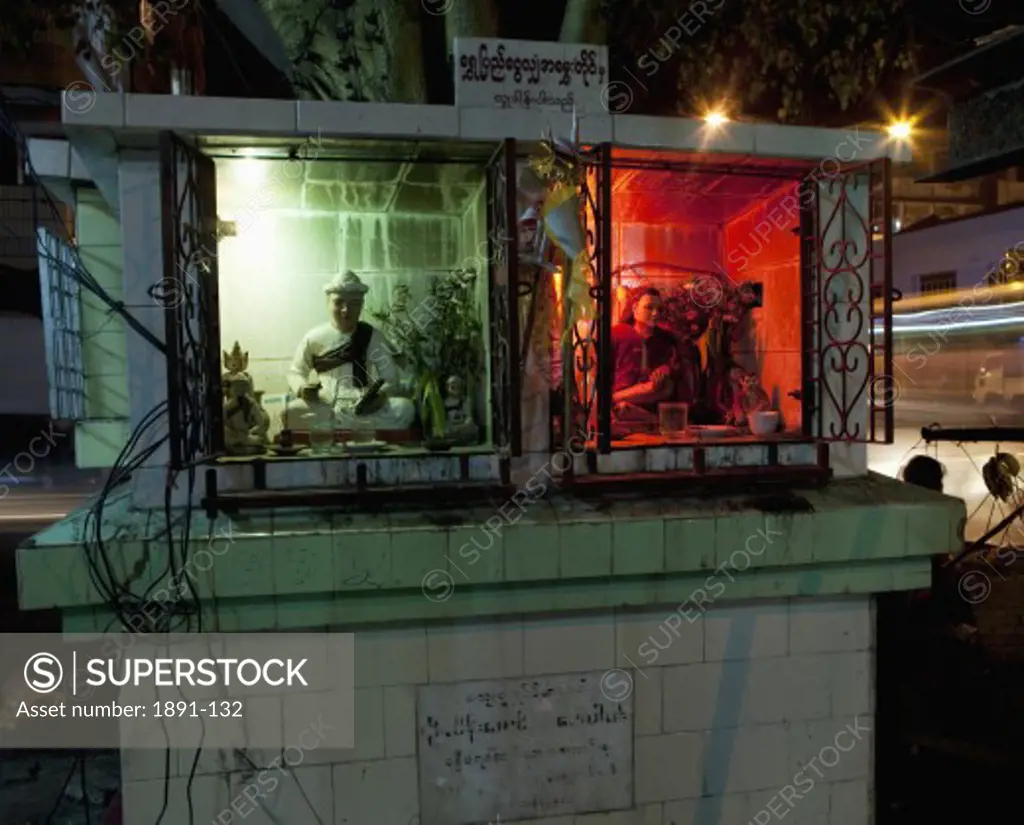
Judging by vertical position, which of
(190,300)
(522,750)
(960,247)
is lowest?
(522,750)

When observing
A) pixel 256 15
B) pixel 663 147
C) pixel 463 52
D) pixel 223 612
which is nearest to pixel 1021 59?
pixel 663 147

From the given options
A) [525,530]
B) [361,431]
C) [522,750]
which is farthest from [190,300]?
[522,750]

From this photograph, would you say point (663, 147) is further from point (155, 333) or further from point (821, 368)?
point (155, 333)

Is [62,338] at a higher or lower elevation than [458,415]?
higher

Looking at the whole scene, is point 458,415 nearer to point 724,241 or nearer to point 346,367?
point 346,367

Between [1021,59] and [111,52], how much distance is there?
14.6 ft

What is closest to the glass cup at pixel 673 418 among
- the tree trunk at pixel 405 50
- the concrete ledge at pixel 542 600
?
the concrete ledge at pixel 542 600

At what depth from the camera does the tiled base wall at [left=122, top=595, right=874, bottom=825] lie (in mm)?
3916

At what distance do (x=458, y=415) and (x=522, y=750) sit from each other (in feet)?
6.98

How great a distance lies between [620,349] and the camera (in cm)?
555

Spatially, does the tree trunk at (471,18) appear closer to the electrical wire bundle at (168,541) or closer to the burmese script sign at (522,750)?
the electrical wire bundle at (168,541)

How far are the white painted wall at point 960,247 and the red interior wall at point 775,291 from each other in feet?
47.1

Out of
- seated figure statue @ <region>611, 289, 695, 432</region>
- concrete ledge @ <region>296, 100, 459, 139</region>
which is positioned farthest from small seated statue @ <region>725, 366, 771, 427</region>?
concrete ledge @ <region>296, 100, 459, 139</region>

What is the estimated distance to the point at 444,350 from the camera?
5.02 meters
